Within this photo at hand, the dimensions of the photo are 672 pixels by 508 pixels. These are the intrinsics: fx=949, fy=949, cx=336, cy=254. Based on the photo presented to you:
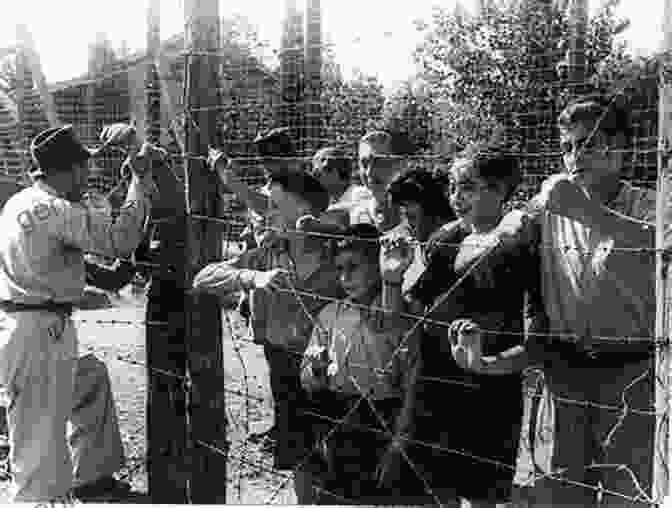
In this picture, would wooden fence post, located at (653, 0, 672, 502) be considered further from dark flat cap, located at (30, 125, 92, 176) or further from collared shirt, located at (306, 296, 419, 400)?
dark flat cap, located at (30, 125, 92, 176)

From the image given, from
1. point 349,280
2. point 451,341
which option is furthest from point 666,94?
point 349,280

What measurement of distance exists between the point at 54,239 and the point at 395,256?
1500 millimetres

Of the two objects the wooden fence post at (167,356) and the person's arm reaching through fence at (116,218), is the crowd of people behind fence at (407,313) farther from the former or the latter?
the wooden fence post at (167,356)

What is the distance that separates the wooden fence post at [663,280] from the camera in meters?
3.04

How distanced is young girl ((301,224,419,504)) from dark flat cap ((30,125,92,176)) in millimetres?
1281

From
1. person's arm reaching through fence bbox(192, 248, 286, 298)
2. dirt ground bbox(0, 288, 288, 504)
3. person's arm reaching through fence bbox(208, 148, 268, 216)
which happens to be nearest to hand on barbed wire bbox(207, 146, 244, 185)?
person's arm reaching through fence bbox(208, 148, 268, 216)

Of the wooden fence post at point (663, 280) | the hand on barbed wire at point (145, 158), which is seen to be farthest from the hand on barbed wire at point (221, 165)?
the wooden fence post at point (663, 280)

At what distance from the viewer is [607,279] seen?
10.5ft

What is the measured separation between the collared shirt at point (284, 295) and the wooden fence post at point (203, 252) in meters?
0.19

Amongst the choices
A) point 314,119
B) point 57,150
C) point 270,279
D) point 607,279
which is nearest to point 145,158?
point 57,150

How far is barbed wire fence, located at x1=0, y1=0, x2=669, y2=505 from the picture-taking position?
147 inches

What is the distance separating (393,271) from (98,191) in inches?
92.2

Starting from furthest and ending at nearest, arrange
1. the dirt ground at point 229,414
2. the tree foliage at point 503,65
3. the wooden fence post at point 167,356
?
the tree foliage at point 503,65 → the dirt ground at point 229,414 → the wooden fence post at point 167,356

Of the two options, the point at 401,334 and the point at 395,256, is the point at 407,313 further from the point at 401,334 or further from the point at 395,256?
the point at 395,256
